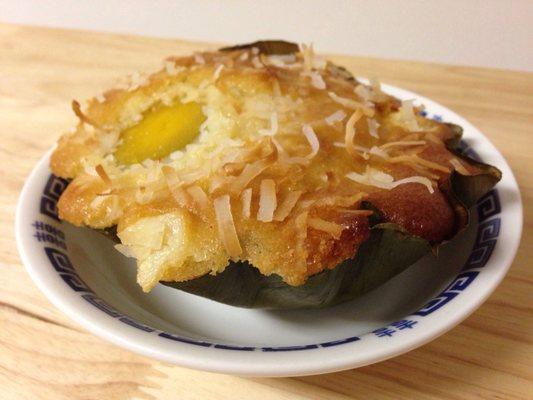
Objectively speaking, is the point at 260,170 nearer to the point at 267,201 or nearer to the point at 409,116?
the point at 267,201

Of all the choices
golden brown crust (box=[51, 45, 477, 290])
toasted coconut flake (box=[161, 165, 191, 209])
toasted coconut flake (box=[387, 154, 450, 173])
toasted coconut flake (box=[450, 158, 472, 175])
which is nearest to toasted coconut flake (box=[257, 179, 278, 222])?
golden brown crust (box=[51, 45, 477, 290])

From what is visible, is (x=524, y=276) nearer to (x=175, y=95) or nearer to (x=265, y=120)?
(x=265, y=120)

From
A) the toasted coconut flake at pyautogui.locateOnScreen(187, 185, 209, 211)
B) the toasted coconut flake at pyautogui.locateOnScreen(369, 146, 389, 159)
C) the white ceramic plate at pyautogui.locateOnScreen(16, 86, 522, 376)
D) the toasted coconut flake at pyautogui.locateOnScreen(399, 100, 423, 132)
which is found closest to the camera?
the white ceramic plate at pyautogui.locateOnScreen(16, 86, 522, 376)

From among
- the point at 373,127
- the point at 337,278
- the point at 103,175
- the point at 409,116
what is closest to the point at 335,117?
the point at 373,127

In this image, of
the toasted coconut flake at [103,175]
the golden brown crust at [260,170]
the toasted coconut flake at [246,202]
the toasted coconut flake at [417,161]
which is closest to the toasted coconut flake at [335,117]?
the golden brown crust at [260,170]

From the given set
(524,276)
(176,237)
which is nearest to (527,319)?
(524,276)

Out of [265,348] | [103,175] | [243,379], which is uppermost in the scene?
[103,175]

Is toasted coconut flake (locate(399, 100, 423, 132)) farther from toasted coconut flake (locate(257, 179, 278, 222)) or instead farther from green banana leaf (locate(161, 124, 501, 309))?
toasted coconut flake (locate(257, 179, 278, 222))
